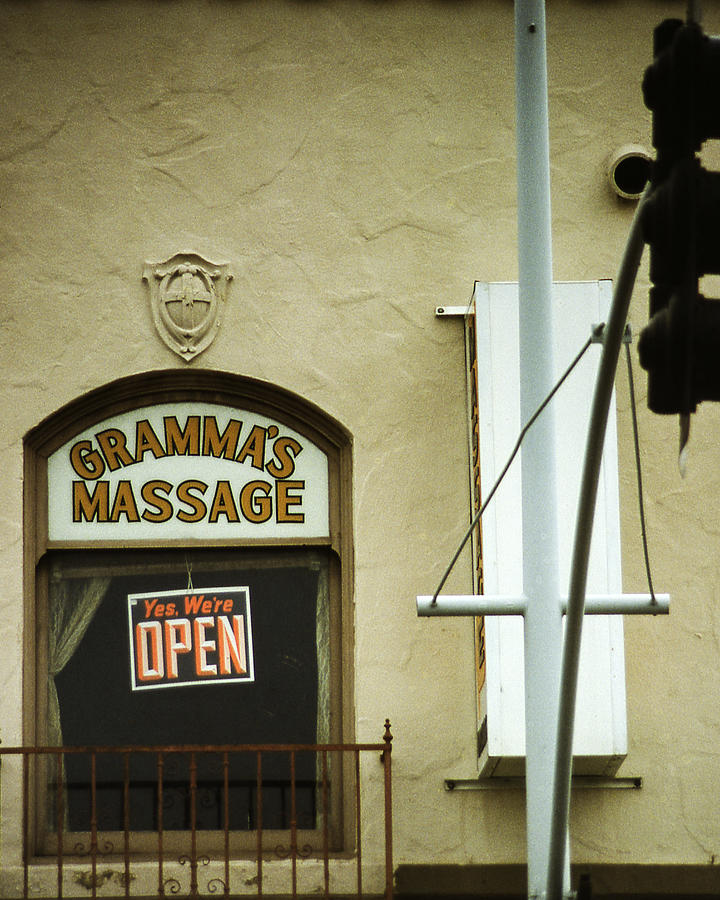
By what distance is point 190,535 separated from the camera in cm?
850

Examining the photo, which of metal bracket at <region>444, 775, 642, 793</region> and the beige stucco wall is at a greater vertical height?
the beige stucco wall

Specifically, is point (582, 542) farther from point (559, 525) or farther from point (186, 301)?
point (186, 301)

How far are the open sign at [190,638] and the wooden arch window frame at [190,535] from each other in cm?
30

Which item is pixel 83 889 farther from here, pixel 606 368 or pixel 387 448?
pixel 606 368

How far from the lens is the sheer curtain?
8.33 metres

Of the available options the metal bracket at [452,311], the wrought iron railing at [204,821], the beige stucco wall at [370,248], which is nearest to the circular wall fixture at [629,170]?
the beige stucco wall at [370,248]

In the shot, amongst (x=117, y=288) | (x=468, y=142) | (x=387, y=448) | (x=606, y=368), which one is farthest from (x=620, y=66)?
(x=606, y=368)

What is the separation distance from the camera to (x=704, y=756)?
818cm

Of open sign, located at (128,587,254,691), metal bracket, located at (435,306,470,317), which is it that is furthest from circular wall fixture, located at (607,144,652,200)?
open sign, located at (128,587,254,691)

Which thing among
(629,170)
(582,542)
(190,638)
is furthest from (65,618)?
(582,542)

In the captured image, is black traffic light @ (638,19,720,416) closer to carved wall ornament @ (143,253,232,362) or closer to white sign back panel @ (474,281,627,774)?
white sign back panel @ (474,281,627,774)

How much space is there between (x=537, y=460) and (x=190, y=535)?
10.5 ft

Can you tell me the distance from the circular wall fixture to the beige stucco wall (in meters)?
0.08

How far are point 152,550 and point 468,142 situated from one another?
3.09 meters
